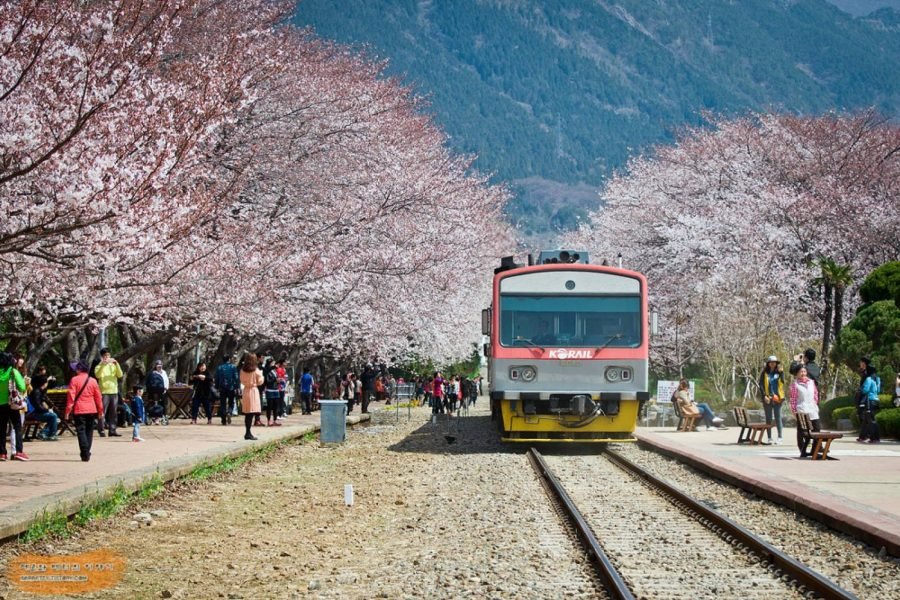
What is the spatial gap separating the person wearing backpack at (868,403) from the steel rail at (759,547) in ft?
25.8

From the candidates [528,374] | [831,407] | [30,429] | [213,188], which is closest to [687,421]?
[831,407]

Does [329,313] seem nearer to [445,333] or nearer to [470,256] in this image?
[470,256]

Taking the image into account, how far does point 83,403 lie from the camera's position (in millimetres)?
16016

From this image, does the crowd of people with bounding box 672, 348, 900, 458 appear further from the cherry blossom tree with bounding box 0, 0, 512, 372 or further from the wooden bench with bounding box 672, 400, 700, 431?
the cherry blossom tree with bounding box 0, 0, 512, 372

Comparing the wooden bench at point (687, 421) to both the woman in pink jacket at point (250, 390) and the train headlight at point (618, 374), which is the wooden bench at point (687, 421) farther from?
the woman in pink jacket at point (250, 390)

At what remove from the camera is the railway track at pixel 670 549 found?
27.7 ft

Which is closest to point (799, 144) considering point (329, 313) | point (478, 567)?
point (329, 313)

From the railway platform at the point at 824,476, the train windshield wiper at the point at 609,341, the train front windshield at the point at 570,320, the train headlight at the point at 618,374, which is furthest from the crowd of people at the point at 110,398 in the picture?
the railway platform at the point at 824,476

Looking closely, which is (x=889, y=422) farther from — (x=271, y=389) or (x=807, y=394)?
(x=271, y=389)

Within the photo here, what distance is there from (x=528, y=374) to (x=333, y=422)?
5321 millimetres

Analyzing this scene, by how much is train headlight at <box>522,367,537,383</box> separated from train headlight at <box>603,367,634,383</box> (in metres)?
1.21

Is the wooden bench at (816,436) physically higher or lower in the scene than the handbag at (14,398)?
lower

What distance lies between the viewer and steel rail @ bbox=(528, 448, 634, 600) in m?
8.20

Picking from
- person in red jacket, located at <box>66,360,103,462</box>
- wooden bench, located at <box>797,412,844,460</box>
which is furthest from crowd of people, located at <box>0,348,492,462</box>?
wooden bench, located at <box>797,412,844,460</box>
